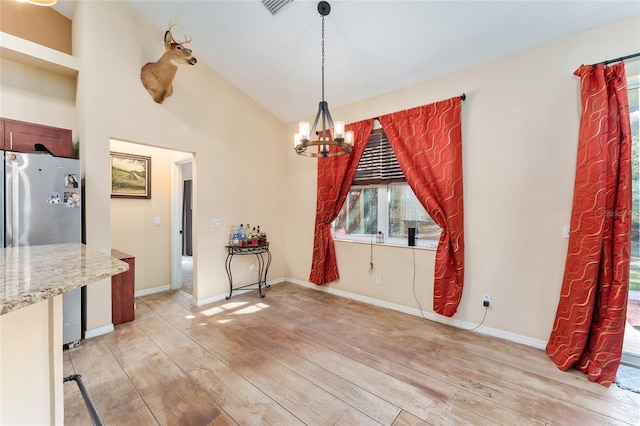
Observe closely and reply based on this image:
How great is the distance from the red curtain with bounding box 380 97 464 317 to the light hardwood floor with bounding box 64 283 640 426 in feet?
1.64

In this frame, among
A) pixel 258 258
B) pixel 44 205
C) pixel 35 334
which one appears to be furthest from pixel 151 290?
pixel 35 334

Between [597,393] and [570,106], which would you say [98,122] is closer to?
[570,106]

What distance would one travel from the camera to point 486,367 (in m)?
2.26

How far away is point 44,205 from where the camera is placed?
2.43 metres

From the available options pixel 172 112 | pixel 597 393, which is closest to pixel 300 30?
pixel 172 112

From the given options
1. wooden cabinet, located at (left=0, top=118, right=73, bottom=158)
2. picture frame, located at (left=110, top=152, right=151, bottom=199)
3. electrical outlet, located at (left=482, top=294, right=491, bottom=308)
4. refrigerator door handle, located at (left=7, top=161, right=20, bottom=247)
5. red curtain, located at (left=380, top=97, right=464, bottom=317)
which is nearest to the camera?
refrigerator door handle, located at (left=7, top=161, right=20, bottom=247)

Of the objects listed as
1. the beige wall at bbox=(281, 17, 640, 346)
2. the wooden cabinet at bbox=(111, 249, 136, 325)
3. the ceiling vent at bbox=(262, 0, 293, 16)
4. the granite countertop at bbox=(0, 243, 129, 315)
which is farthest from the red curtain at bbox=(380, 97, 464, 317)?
the wooden cabinet at bbox=(111, 249, 136, 325)

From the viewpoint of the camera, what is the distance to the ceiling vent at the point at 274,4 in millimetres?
2638

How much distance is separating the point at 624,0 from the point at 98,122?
473 centimetres

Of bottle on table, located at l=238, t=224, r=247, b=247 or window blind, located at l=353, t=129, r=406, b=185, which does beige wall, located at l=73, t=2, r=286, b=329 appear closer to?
bottle on table, located at l=238, t=224, r=247, b=247

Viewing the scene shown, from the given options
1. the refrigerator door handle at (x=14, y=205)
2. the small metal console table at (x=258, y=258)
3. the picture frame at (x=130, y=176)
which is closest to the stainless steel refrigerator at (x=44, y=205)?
the refrigerator door handle at (x=14, y=205)

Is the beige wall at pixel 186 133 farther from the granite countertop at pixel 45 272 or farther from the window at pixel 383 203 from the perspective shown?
the granite countertop at pixel 45 272

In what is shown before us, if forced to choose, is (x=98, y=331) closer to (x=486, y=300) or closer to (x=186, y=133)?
(x=186, y=133)

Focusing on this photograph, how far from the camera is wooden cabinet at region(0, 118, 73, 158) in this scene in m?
2.43
